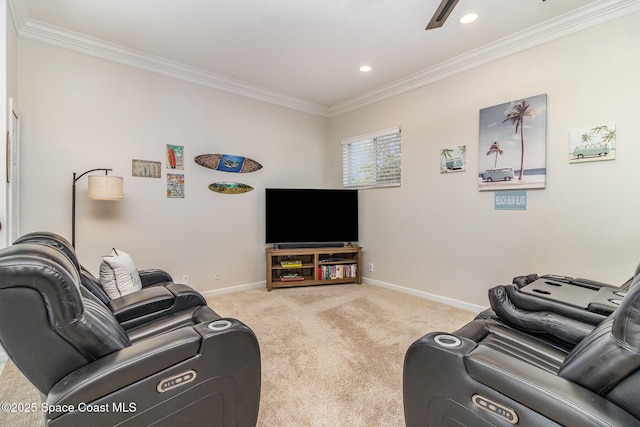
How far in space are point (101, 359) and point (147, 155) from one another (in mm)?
2854

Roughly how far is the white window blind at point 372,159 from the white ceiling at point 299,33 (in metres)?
0.80

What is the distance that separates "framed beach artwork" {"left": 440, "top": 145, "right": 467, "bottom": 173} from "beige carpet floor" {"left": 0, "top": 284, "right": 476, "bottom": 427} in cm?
164

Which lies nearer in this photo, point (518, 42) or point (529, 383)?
point (529, 383)

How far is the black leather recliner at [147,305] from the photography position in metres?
1.70

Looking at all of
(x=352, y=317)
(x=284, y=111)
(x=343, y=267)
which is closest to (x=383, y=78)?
(x=284, y=111)

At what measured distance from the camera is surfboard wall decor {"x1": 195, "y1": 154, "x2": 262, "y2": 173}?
148 inches

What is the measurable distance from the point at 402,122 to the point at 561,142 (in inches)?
71.2

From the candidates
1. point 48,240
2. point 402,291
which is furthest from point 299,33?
point 402,291

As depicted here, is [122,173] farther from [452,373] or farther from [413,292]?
[413,292]

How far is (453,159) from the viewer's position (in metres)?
3.43

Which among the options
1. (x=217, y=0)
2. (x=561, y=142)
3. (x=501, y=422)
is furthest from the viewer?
(x=561, y=142)

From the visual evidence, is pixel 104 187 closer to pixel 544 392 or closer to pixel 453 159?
pixel 544 392

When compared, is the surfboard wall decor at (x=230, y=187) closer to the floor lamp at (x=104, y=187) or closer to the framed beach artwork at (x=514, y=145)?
the floor lamp at (x=104, y=187)

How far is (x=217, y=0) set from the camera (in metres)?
2.36
